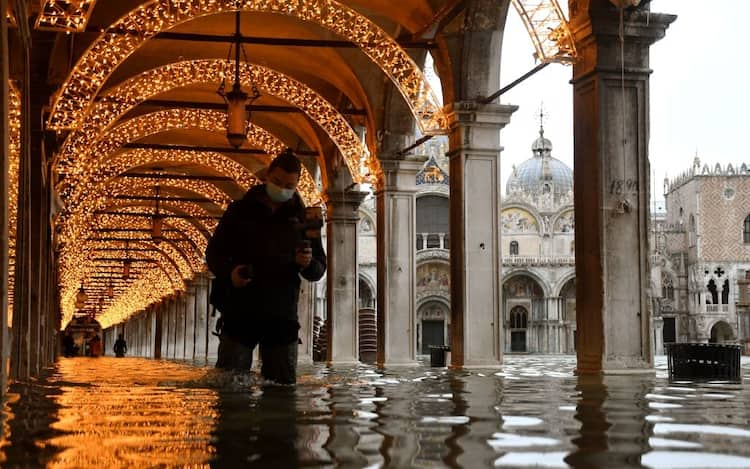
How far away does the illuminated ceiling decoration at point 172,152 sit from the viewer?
2222 cm

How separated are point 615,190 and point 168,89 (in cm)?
1053

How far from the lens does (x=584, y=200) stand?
11211 mm

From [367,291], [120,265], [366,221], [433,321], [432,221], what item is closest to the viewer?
[120,265]

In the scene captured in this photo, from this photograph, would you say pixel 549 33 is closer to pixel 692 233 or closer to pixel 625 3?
pixel 625 3

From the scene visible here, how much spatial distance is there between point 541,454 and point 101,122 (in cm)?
1622

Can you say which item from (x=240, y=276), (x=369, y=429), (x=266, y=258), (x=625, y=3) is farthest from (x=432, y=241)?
(x=369, y=429)

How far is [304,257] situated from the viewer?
675cm

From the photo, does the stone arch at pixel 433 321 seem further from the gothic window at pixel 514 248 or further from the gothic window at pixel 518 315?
the gothic window at pixel 514 248

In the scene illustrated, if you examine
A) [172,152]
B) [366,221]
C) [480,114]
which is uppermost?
[366,221]

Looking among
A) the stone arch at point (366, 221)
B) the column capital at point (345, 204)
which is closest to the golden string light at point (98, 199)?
the column capital at point (345, 204)

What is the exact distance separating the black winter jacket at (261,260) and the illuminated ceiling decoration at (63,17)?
5.71m

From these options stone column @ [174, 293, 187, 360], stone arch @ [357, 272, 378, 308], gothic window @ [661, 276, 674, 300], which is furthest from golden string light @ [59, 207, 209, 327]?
gothic window @ [661, 276, 674, 300]

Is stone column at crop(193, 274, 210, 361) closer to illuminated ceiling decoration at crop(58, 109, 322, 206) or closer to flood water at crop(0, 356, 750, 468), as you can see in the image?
illuminated ceiling decoration at crop(58, 109, 322, 206)

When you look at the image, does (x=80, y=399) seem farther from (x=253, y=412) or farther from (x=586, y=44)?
(x=586, y=44)
